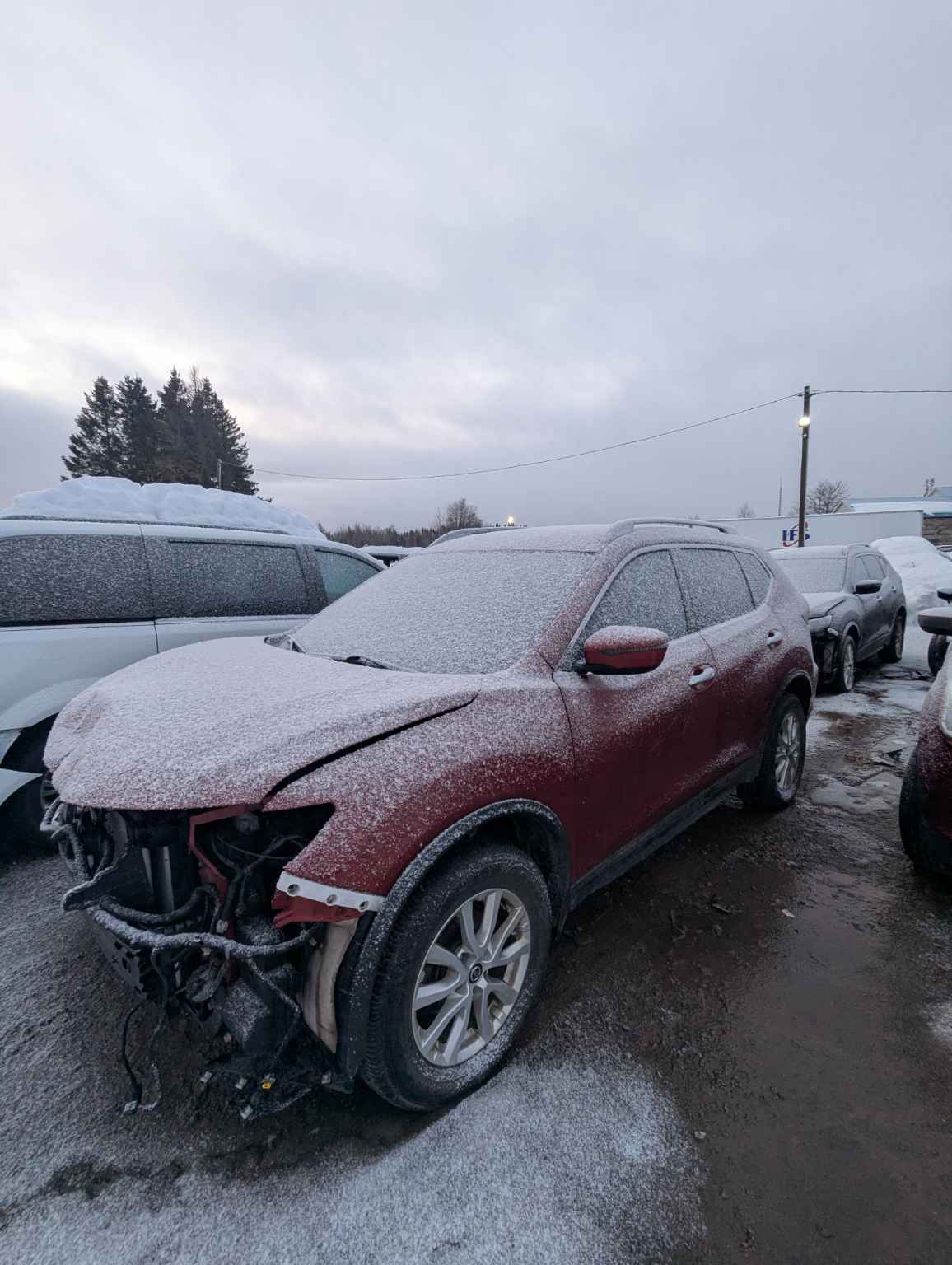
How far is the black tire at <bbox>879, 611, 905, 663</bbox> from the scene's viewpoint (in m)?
8.75

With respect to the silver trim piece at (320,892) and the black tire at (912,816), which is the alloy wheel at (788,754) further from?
the silver trim piece at (320,892)

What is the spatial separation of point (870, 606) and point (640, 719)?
22.8ft

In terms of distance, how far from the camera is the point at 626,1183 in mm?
1637

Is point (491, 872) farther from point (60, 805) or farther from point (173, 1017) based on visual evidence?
point (60, 805)

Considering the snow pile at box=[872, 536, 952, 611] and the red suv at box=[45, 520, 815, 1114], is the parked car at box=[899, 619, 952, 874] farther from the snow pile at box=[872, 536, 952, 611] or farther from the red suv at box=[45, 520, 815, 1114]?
the snow pile at box=[872, 536, 952, 611]

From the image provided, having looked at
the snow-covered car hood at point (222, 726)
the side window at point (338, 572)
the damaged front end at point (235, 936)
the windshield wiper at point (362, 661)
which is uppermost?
the side window at point (338, 572)

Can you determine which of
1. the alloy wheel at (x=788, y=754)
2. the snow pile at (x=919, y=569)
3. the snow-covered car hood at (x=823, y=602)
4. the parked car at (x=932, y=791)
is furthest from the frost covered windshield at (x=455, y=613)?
the snow pile at (x=919, y=569)

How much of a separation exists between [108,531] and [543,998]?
3.48 metres

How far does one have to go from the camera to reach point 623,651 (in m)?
2.12

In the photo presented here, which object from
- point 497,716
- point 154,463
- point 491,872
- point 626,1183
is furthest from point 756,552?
point 154,463

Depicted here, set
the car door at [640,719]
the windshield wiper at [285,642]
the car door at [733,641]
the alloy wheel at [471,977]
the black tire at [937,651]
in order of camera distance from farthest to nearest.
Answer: the black tire at [937,651], the car door at [733,641], the windshield wiper at [285,642], the car door at [640,719], the alloy wheel at [471,977]

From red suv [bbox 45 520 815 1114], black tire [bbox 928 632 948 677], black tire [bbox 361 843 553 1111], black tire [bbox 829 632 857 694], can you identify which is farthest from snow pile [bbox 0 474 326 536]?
black tire [bbox 928 632 948 677]

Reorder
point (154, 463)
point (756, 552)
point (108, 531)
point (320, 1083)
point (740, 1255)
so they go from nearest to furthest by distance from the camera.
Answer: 1. point (740, 1255)
2. point (320, 1083)
3. point (108, 531)
4. point (756, 552)
5. point (154, 463)

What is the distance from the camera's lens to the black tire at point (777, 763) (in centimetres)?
365
